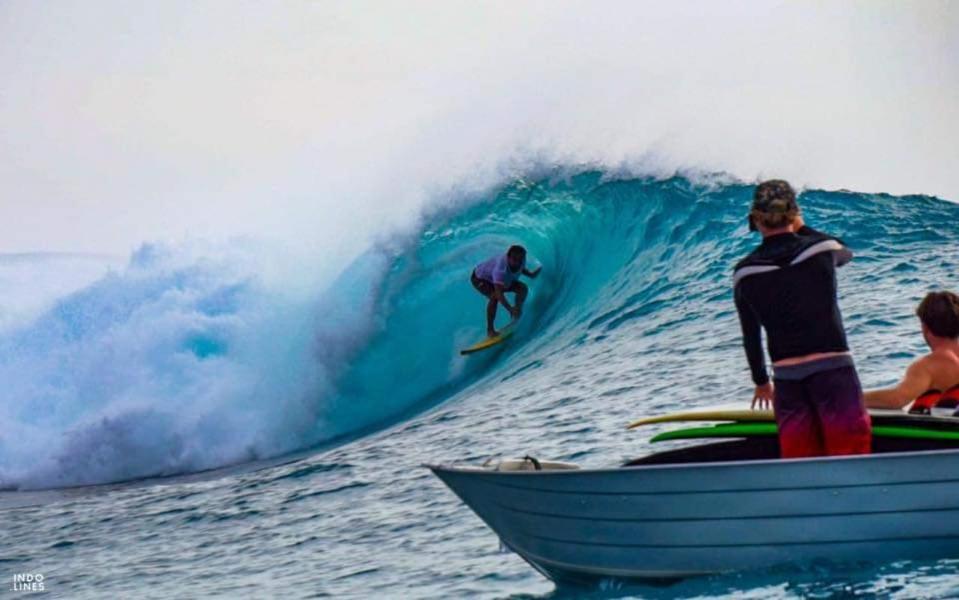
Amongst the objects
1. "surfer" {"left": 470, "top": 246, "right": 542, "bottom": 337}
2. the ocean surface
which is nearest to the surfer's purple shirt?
"surfer" {"left": 470, "top": 246, "right": 542, "bottom": 337}

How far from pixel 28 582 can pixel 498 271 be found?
21.5 feet

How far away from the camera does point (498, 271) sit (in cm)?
1425

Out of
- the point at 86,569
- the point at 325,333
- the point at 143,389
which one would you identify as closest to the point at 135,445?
the point at 143,389

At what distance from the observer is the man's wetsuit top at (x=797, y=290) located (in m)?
5.66

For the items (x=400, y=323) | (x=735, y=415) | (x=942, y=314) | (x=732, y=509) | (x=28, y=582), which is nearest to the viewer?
(x=732, y=509)

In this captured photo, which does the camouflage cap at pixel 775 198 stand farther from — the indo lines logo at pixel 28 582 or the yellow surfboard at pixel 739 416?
the indo lines logo at pixel 28 582

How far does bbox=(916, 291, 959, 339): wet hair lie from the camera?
590cm

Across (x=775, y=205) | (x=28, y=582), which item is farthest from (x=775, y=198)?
(x=28, y=582)

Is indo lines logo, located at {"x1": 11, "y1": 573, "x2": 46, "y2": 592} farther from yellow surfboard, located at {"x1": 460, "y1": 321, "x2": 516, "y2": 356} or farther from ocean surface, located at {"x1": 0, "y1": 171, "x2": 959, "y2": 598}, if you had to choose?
yellow surfboard, located at {"x1": 460, "y1": 321, "x2": 516, "y2": 356}

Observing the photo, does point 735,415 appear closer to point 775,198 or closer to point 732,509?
point 732,509

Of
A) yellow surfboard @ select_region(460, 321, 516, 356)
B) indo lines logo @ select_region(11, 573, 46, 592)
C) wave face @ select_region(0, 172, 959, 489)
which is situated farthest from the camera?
yellow surfboard @ select_region(460, 321, 516, 356)

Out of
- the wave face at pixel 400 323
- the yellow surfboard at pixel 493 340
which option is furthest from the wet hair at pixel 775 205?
the yellow surfboard at pixel 493 340

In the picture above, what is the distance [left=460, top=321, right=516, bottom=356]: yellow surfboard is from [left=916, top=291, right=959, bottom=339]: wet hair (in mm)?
9304

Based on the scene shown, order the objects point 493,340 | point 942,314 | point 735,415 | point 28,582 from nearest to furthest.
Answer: point 942,314, point 735,415, point 28,582, point 493,340
